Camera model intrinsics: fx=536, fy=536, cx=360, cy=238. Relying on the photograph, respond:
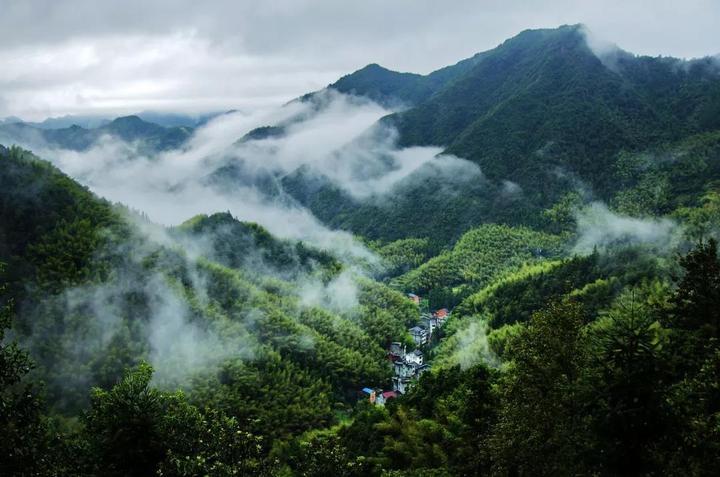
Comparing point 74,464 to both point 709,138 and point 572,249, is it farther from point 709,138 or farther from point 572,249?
point 709,138

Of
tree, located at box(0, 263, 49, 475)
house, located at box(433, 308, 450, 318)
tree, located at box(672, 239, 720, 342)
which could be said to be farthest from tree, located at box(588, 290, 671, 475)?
house, located at box(433, 308, 450, 318)

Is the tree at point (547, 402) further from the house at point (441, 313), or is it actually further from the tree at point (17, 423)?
the house at point (441, 313)

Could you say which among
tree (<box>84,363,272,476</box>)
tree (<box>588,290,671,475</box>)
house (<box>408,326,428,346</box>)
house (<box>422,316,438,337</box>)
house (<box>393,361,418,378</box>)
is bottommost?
tree (<box>84,363,272,476</box>)

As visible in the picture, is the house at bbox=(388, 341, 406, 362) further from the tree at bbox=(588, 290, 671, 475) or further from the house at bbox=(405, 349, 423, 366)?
the tree at bbox=(588, 290, 671, 475)

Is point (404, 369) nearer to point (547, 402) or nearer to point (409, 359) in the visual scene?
point (409, 359)

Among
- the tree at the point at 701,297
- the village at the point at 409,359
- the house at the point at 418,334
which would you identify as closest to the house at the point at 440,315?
the village at the point at 409,359

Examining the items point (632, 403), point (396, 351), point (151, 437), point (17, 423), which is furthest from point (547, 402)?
point (396, 351)

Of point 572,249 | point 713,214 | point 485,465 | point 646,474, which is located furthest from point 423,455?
point 572,249
